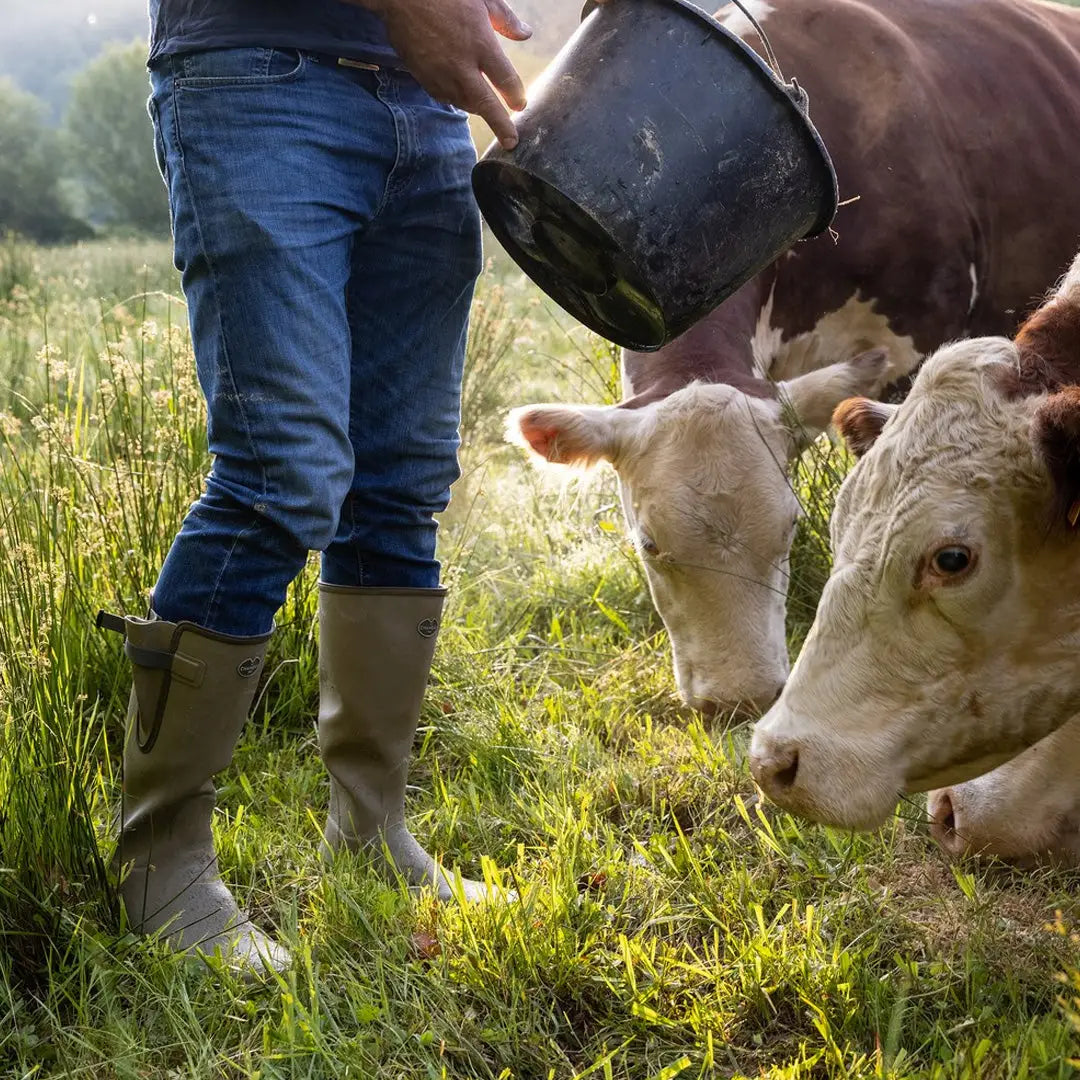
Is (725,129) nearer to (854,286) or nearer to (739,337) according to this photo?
(739,337)

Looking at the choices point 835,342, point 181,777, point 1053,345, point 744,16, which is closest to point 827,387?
point 835,342

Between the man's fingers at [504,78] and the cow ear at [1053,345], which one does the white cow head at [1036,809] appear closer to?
the cow ear at [1053,345]

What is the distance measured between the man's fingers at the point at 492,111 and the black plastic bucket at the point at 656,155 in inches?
1.0

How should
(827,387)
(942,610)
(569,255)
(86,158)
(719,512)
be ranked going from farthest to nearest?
1. (86,158)
2. (827,387)
3. (719,512)
4. (569,255)
5. (942,610)

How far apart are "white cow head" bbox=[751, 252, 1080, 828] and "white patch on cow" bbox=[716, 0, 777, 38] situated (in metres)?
2.46

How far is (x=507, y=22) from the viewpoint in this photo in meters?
2.43

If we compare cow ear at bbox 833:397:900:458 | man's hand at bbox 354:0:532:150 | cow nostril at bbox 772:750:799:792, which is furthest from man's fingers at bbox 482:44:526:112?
cow nostril at bbox 772:750:799:792

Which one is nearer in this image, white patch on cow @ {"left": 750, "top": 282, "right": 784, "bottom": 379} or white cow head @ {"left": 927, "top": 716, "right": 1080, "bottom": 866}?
white cow head @ {"left": 927, "top": 716, "right": 1080, "bottom": 866}

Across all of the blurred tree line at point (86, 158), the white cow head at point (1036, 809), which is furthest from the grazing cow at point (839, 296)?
the blurred tree line at point (86, 158)

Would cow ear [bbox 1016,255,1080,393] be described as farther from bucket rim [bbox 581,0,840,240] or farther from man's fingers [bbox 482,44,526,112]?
man's fingers [bbox 482,44,526,112]

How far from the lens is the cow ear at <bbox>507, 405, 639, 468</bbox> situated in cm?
380

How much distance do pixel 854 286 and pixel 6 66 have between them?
54.1 m

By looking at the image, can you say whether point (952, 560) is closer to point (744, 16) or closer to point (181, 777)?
point (181, 777)

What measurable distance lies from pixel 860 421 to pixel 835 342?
6.22 ft
